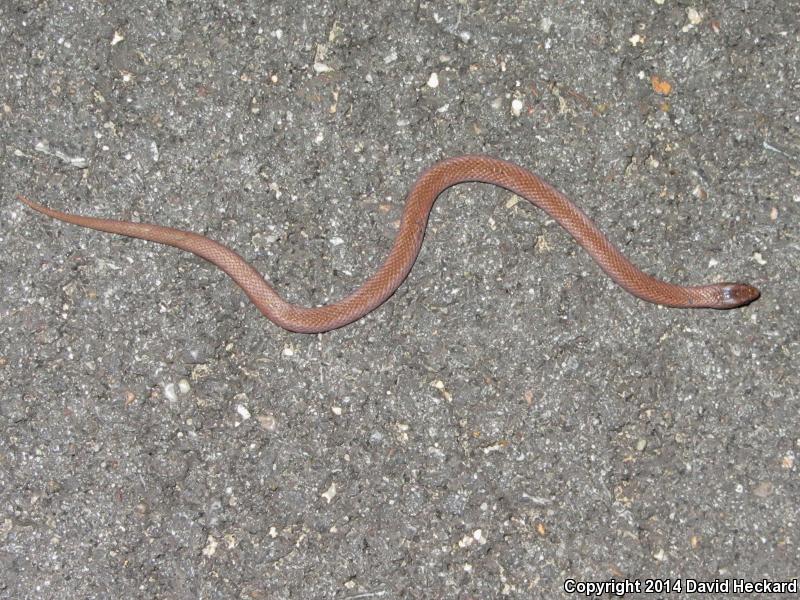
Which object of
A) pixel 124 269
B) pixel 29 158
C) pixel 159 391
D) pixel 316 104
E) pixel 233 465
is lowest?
pixel 233 465

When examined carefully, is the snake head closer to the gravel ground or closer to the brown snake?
the brown snake

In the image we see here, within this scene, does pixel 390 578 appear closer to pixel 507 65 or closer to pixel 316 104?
pixel 316 104

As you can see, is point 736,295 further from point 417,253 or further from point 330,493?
point 330,493

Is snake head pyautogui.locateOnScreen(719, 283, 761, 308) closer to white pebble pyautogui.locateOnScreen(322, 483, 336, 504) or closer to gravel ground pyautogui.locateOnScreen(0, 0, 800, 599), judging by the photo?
gravel ground pyautogui.locateOnScreen(0, 0, 800, 599)

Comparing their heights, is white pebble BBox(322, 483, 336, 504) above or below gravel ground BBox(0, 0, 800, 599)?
below

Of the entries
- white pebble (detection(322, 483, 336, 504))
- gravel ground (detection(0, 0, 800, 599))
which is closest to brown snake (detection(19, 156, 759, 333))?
gravel ground (detection(0, 0, 800, 599))

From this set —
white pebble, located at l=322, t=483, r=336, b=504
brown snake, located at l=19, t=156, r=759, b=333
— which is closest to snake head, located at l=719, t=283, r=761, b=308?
brown snake, located at l=19, t=156, r=759, b=333

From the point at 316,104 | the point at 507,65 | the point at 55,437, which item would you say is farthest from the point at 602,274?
the point at 55,437
